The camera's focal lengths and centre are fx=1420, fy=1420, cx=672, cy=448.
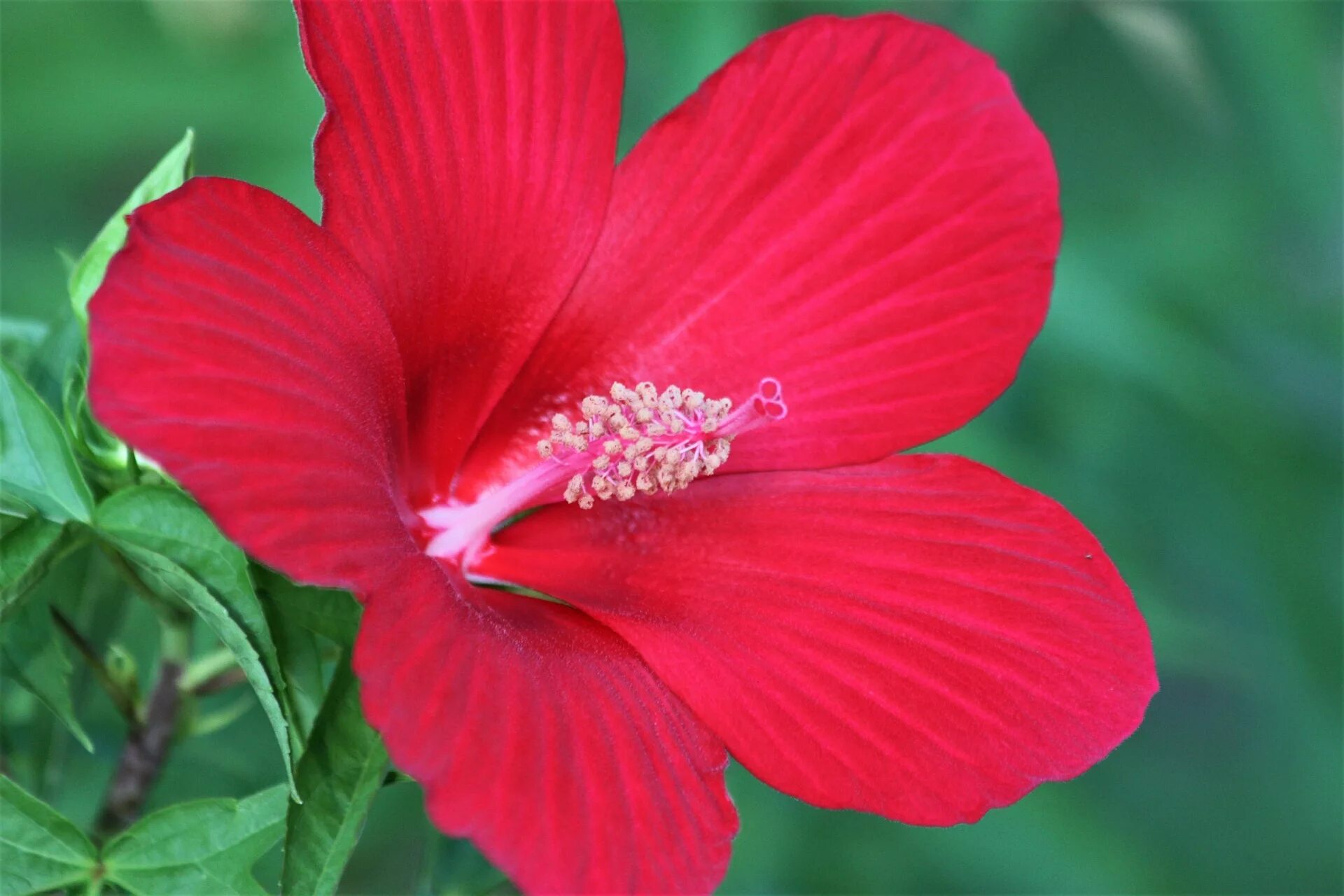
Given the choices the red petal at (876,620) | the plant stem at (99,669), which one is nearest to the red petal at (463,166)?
the red petal at (876,620)

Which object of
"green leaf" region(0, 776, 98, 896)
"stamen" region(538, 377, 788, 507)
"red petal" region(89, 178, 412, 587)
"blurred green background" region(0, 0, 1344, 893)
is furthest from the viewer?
"blurred green background" region(0, 0, 1344, 893)

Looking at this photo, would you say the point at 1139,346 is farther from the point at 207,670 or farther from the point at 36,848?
the point at 36,848

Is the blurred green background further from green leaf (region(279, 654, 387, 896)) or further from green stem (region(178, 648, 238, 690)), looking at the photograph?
green leaf (region(279, 654, 387, 896))

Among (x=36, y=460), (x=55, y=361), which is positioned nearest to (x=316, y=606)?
(x=36, y=460)

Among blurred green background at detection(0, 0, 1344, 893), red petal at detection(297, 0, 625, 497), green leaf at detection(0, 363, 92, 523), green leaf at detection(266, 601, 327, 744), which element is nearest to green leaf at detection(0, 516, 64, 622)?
green leaf at detection(0, 363, 92, 523)

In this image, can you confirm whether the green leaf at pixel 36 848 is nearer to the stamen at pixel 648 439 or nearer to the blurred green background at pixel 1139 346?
the stamen at pixel 648 439

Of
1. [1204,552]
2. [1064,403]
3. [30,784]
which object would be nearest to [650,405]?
[30,784]
